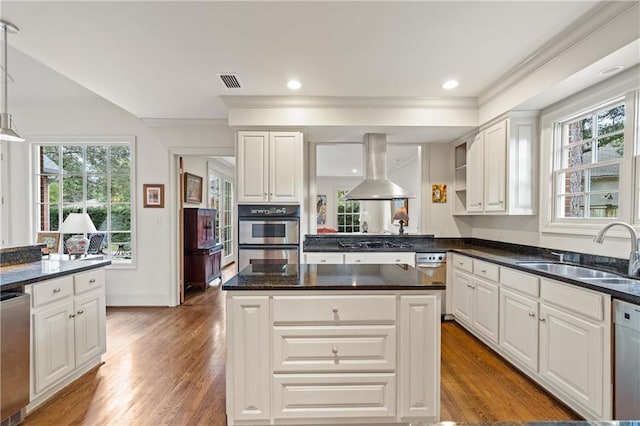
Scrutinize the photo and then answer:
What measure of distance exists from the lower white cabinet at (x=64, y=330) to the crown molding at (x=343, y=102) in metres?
2.16

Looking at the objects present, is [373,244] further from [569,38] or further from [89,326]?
[89,326]

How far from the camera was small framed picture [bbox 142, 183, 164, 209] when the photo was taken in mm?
4270

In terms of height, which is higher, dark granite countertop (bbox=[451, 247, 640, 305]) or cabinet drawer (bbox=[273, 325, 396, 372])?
dark granite countertop (bbox=[451, 247, 640, 305])

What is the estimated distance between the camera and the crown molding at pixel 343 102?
133 inches

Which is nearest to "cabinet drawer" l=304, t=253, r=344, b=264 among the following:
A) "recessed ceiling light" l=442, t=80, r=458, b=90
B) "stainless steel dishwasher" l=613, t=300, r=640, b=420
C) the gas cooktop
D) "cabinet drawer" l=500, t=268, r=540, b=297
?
the gas cooktop

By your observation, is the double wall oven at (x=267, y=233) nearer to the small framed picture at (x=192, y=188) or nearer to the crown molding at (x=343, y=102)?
the crown molding at (x=343, y=102)

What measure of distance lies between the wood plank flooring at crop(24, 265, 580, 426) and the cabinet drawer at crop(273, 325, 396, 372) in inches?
26.3

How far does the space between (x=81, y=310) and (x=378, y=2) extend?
3070mm

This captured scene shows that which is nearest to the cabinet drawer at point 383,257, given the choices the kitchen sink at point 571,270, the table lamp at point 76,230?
the kitchen sink at point 571,270

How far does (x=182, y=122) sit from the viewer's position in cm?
421

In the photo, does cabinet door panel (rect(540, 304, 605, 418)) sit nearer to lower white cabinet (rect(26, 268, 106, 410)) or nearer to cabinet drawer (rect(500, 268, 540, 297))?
cabinet drawer (rect(500, 268, 540, 297))

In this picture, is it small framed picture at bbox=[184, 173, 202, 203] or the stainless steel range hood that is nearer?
the stainless steel range hood

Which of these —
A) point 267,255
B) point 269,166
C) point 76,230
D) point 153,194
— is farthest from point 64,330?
point 153,194

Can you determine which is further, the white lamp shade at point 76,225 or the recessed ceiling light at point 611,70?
the white lamp shade at point 76,225
